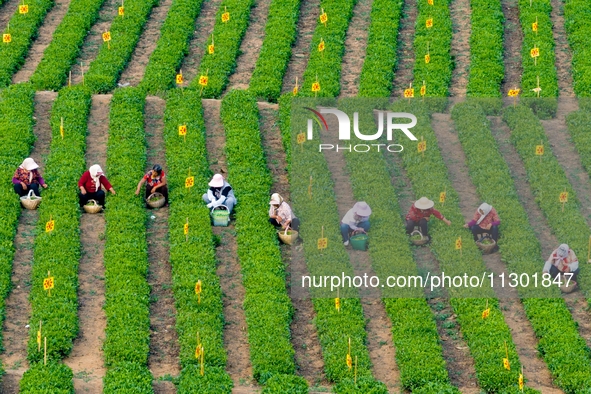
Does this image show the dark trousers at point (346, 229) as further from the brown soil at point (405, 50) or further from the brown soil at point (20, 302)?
the brown soil at point (405, 50)

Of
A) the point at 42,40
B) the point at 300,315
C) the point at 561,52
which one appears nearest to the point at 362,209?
the point at 300,315

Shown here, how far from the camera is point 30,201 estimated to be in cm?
3128

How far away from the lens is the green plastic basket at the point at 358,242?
30.2 m

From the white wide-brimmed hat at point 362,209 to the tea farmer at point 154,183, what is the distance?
4.09 m

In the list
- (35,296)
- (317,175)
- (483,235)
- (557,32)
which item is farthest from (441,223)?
(557,32)

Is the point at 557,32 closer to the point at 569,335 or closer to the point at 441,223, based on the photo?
the point at 441,223

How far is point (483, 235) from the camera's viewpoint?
3017 centimetres

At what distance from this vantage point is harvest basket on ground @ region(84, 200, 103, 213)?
31.3 metres

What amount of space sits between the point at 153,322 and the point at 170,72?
10362mm

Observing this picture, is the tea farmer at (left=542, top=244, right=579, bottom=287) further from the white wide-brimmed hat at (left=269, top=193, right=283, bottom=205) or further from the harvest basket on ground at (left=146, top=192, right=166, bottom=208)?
the harvest basket on ground at (left=146, top=192, right=166, bottom=208)

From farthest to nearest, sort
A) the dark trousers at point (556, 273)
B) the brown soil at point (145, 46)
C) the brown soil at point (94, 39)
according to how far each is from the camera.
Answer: the brown soil at point (94, 39) < the brown soil at point (145, 46) < the dark trousers at point (556, 273)

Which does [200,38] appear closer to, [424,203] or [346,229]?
[346,229]

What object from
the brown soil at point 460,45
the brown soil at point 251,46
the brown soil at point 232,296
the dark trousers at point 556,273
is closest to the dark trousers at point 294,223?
the brown soil at point 232,296

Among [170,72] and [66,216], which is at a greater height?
[170,72]
